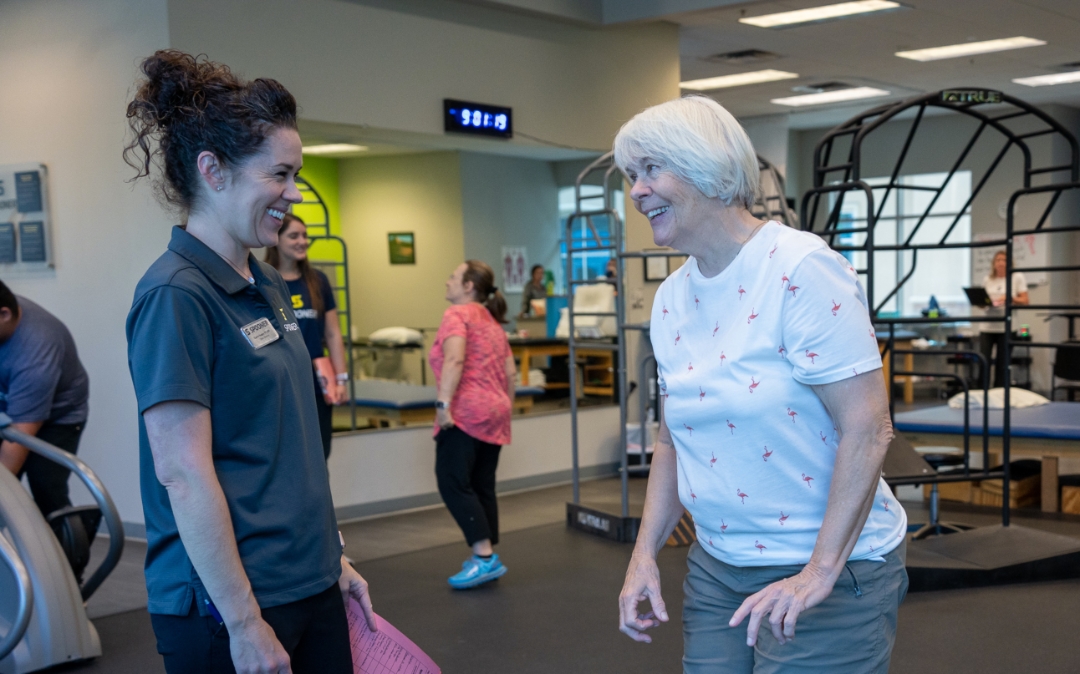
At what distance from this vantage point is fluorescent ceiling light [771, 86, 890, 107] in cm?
1116

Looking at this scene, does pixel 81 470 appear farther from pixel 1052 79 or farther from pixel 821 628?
pixel 1052 79

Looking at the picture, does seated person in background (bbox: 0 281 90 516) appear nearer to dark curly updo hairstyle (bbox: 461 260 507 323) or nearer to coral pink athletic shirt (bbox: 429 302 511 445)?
coral pink athletic shirt (bbox: 429 302 511 445)

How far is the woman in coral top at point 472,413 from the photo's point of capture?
4.62 meters

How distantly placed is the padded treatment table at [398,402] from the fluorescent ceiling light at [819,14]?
3306 millimetres

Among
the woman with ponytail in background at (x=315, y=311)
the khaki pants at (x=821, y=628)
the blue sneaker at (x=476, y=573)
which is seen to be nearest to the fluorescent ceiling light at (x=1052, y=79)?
the woman with ponytail in background at (x=315, y=311)

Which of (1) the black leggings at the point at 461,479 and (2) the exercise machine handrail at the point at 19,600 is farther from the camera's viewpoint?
(1) the black leggings at the point at 461,479

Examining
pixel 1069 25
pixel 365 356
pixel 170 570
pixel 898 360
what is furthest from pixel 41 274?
pixel 898 360

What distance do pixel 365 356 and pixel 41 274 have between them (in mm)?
4188

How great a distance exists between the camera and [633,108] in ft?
25.6

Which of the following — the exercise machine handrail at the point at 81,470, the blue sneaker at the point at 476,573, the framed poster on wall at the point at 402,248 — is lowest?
the blue sneaker at the point at 476,573

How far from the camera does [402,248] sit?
1036 centimetres

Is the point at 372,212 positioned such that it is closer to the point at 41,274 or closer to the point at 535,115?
the point at 535,115

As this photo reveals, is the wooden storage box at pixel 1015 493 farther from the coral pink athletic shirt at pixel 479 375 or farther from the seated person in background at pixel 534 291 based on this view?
the seated person in background at pixel 534 291

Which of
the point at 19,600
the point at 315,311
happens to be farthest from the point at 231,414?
the point at 315,311
